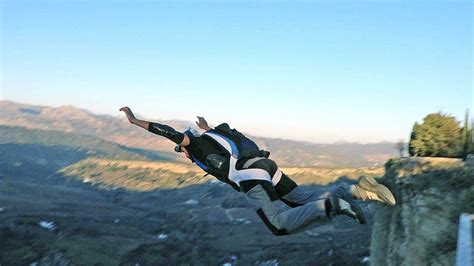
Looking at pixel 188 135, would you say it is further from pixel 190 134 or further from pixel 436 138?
pixel 436 138

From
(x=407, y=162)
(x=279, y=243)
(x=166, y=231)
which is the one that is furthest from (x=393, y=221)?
(x=166, y=231)

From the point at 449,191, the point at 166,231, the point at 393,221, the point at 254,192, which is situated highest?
the point at 254,192

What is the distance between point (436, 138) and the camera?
21938 mm

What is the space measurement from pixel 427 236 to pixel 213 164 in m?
9.44

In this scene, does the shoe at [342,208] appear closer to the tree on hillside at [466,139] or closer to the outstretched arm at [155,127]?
the outstretched arm at [155,127]

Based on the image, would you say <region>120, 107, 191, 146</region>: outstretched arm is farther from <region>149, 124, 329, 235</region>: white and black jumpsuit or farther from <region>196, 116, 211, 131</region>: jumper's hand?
<region>196, 116, 211, 131</region>: jumper's hand

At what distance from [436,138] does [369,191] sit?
52.7 feet

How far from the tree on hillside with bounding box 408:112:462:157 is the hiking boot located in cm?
1542

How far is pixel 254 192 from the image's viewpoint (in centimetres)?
689

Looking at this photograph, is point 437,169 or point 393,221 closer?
point 437,169

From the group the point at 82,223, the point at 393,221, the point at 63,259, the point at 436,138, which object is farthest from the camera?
the point at 82,223

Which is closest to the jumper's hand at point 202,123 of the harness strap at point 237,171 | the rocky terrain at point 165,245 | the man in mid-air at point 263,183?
the man in mid-air at point 263,183

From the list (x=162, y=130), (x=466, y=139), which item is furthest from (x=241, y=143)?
(x=466, y=139)

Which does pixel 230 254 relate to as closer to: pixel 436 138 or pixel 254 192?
pixel 436 138
